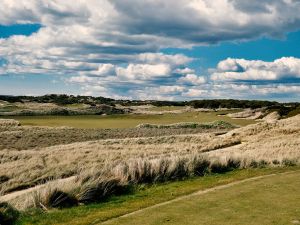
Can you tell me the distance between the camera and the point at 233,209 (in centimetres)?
1012

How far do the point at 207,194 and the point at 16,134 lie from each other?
146 ft

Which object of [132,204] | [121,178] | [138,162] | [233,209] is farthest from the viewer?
[138,162]

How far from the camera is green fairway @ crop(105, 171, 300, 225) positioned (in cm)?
913

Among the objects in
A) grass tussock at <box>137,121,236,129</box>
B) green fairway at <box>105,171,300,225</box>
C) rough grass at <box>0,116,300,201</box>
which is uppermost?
green fairway at <box>105,171,300,225</box>

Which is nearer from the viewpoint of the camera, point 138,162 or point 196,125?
point 138,162

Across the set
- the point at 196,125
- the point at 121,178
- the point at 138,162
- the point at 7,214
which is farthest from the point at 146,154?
the point at 196,125

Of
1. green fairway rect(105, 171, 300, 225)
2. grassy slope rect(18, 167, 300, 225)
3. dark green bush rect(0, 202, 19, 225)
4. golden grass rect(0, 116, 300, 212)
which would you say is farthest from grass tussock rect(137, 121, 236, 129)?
dark green bush rect(0, 202, 19, 225)

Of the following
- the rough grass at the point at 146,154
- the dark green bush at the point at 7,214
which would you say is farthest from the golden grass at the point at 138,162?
the dark green bush at the point at 7,214

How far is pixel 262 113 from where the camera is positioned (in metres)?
89.5

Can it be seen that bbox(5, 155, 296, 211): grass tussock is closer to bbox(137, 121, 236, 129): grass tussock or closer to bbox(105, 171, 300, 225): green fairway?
bbox(105, 171, 300, 225): green fairway

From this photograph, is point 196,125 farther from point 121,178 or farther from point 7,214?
point 7,214

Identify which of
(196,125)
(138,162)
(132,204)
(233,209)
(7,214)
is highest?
(138,162)

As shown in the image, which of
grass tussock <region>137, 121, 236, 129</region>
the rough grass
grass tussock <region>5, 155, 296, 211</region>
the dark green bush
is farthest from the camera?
grass tussock <region>137, 121, 236, 129</region>

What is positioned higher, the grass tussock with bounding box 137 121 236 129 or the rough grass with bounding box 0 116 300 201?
the rough grass with bounding box 0 116 300 201
